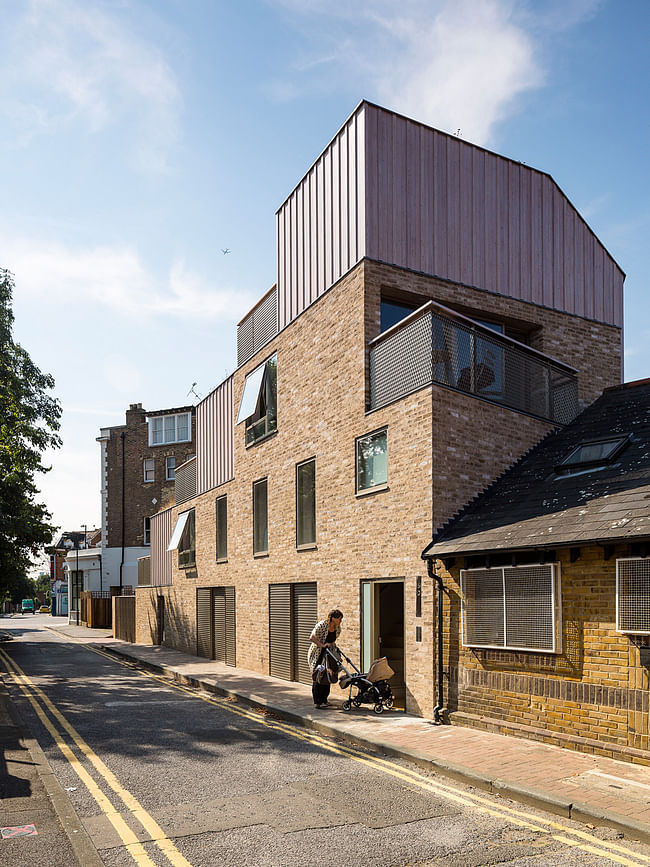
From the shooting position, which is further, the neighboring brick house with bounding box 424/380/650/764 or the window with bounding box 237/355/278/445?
the window with bounding box 237/355/278/445

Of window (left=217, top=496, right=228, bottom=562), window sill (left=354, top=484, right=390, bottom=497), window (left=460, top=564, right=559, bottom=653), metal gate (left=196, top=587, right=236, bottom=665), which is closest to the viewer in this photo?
window (left=460, top=564, right=559, bottom=653)

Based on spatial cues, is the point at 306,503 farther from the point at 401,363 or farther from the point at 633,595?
the point at 633,595

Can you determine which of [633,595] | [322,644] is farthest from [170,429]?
[633,595]

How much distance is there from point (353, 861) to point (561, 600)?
17.1 ft

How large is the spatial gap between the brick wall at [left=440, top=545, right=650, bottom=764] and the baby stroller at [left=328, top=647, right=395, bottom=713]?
1.62m

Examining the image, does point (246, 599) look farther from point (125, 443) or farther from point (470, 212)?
point (125, 443)

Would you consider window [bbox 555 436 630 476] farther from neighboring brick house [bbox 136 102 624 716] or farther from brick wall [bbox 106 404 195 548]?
brick wall [bbox 106 404 195 548]

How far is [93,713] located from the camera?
44.0 feet

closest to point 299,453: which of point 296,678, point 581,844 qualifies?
point 296,678

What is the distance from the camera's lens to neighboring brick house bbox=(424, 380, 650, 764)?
9.11m

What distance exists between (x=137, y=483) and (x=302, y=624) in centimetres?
3476

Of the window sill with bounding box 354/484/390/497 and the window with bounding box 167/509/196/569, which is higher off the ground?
the window sill with bounding box 354/484/390/497

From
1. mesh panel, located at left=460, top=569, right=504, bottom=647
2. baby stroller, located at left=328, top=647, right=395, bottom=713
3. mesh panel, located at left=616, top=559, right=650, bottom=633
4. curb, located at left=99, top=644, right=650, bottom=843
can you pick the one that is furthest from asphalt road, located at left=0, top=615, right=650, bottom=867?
mesh panel, located at left=616, top=559, right=650, bottom=633

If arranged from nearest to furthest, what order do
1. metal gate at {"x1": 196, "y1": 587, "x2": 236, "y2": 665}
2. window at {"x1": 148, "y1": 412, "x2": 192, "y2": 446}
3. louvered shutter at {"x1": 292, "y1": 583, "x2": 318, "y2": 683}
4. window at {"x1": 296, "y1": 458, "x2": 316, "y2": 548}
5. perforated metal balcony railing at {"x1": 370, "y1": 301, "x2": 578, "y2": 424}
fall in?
perforated metal balcony railing at {"x1": 370, "y1": 301, "x2": 578, "y2": 424}, louvered shutter at {"x1": 292, "y1": 583, "x2": 318, "y2": 683}, window at {"x1": 296, "y1": 458, "x2": 316, "y2": 548}, metal gate at {"x1": 196, "y1": 587, "x2": 236, "y2": 665}, window at {"x1": 148, "y1": 412, "x2": 192, "y2": 446}
